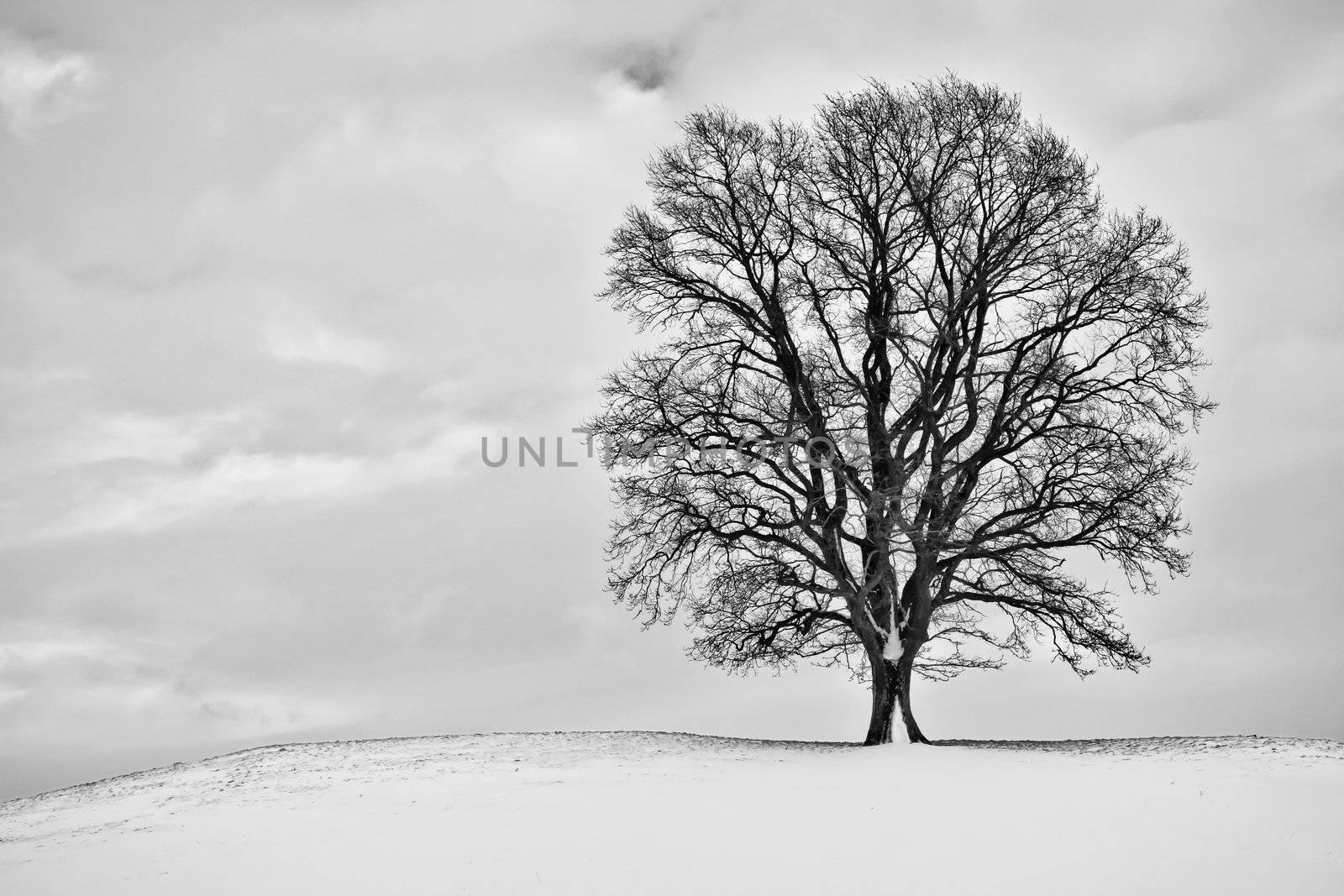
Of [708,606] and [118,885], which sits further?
[708,606]

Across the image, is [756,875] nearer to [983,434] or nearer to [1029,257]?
[983,434]

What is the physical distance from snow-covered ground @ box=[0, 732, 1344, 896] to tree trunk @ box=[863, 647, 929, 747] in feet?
4.43

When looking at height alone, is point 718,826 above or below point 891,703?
below

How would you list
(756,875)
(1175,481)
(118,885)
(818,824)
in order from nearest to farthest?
(756,875)
(118,885)
(818,824)
(1175,481)

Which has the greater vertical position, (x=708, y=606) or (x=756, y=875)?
(x=708, y=606)

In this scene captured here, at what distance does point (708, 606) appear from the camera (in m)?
18.6

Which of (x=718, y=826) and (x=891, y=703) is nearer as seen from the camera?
(x=718, y=826)

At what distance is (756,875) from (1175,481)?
1211 centimetres

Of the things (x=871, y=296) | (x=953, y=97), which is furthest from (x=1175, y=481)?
(x=953, y=97)

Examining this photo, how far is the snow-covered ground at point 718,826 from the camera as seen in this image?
10266 mm

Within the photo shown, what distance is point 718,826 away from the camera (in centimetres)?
1163

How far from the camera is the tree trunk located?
59.4 feet

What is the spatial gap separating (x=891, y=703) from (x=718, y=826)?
723cm

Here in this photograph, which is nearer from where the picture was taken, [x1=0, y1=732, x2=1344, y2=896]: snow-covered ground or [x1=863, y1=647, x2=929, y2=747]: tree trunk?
[x1=0, y1=732, x2=1344, y2=896]: snow-covered ground
